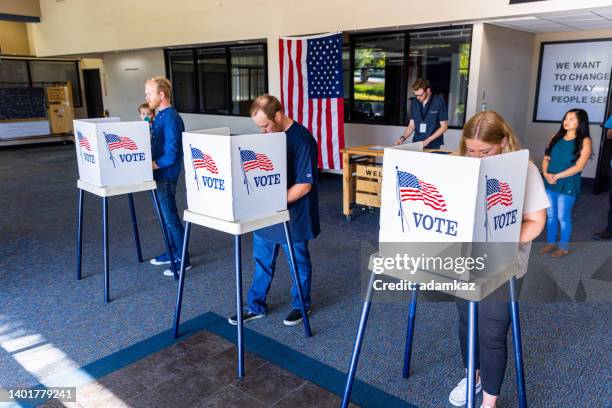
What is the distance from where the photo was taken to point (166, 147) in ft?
11.2

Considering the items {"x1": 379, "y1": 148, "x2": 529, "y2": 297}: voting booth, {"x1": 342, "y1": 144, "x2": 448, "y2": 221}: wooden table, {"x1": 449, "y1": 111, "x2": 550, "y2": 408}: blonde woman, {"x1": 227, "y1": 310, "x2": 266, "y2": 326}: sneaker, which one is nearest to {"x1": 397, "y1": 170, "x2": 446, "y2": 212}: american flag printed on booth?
{"x1": 379, "y1": 148, "x2": 529, "y2": 297}: voting booth

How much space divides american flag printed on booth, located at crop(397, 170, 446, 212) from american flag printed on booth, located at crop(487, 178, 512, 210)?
0.14 m

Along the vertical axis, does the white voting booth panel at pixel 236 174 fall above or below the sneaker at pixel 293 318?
above

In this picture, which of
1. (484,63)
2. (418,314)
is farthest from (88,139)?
(484,63)

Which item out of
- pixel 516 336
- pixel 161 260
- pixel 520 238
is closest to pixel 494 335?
pixel 516 336

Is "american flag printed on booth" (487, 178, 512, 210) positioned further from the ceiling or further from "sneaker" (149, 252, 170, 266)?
the ceiling

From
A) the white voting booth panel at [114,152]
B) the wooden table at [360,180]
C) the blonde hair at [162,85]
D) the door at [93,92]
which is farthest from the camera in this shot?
the door at [93,92]

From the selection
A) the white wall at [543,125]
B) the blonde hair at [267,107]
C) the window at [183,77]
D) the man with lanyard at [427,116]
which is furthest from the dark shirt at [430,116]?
the window at [183,77]

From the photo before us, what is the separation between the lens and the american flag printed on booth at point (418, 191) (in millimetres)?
1507

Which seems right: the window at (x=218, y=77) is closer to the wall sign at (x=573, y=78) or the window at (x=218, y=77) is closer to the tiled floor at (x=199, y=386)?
the wall sign at (x=573, y=78)

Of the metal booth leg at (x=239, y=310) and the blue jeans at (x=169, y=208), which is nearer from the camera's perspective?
the metal booth leg at (x=239, y=310)

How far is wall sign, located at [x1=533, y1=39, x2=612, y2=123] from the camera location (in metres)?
6.39

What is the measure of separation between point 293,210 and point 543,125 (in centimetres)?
575

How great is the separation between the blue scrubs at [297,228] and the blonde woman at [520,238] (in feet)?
3.05
